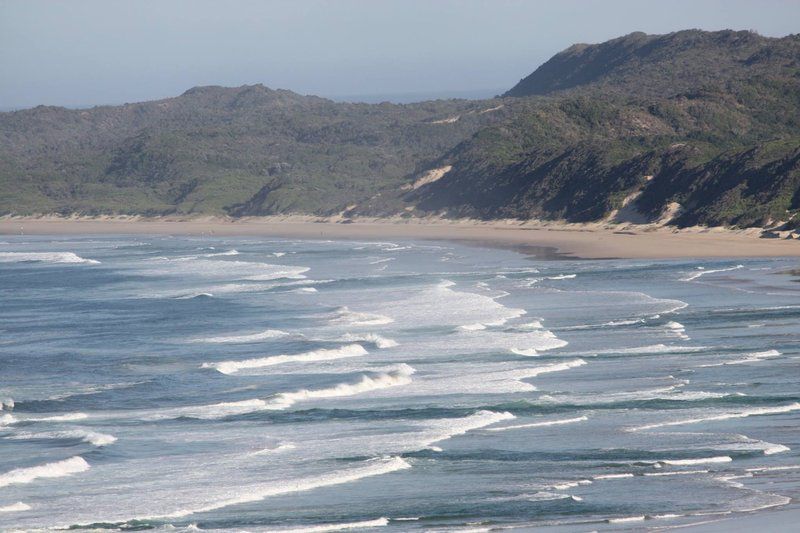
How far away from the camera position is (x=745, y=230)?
61.5 m

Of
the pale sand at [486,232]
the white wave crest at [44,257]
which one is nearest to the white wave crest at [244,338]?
the pale sand at [486,232]

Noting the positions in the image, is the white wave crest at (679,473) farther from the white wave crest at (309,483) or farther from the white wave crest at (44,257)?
the white wave crest at (44,257)

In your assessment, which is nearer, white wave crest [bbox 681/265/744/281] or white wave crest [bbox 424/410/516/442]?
white wave crest [bbox 424/410/516/442]

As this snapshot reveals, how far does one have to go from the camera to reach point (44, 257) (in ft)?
233

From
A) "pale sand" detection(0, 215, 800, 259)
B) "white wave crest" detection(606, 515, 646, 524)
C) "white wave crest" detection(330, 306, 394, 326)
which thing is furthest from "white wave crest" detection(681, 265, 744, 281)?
"white wave crest" detection(606, 515, 646, 524)

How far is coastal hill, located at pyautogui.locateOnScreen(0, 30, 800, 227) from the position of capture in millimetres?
72312

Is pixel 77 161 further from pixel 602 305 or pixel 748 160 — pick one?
pixel 602 305

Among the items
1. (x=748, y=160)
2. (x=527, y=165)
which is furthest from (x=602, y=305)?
(x=527, y=165)

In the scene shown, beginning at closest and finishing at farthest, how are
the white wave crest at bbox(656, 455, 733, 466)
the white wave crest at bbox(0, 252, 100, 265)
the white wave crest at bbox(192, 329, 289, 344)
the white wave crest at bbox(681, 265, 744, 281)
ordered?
the white wave crest at bbox(656, 455, 733, 466), the white wave crest at bbox(192, 329, 289, 344), the white wave crest at bbox(681, 265, 744, 281), the white wave crest at bbox(0, 252, 100, 265)

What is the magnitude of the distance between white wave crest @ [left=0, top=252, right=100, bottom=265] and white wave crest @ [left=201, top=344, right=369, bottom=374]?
1452 inches

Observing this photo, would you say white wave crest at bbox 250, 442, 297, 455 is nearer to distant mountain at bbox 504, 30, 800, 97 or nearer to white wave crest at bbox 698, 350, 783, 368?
white wave crest at bbox 698, 350, 783, 368

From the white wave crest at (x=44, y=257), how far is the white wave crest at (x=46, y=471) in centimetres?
4671

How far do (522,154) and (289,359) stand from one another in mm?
69445

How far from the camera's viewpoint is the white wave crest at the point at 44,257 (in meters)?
67.1
